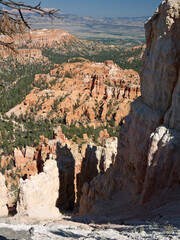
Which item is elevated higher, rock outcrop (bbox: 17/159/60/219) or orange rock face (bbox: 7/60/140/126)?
orange rock face (bbox: 7/60/140/126)

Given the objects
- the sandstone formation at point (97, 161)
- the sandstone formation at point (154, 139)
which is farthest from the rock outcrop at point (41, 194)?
the sandstone formation at point (97, 161)

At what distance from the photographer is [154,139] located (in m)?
9.76

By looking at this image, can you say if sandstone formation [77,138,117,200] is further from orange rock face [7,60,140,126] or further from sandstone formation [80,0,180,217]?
orange rock face [7,60,140,126]

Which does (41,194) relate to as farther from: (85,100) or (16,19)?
(85,100)

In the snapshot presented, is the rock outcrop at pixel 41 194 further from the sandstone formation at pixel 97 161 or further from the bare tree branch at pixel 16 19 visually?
the bare tree branch at pixel 16 19

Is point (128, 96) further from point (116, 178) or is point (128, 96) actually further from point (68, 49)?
point (68, 49)

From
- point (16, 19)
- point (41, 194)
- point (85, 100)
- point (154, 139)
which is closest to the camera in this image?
point (16, 19)

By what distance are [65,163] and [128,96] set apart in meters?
34.8

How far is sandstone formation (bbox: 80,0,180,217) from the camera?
9484mm

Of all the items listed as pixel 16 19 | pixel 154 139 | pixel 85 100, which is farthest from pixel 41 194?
pixel 85 100

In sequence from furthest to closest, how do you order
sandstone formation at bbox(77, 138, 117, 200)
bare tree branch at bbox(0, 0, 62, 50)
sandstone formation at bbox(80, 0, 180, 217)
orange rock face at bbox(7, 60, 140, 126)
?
orange rock face at bbox(7, 60, 140, 126) < sandstone formation at bbox(77, 138, 117, 200) < sandstone formation at bbox(80, 0, 180, 217) < bare tree branch at bbox(0, 0, 62, 50)

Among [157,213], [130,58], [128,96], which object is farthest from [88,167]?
[130,58]

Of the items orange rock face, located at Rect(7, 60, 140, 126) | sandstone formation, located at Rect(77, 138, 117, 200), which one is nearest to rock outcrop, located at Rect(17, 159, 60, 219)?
sandstone formation, located at Rect(77, 138, 117, 200)

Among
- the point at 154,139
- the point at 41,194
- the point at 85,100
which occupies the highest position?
the point at 85,100
